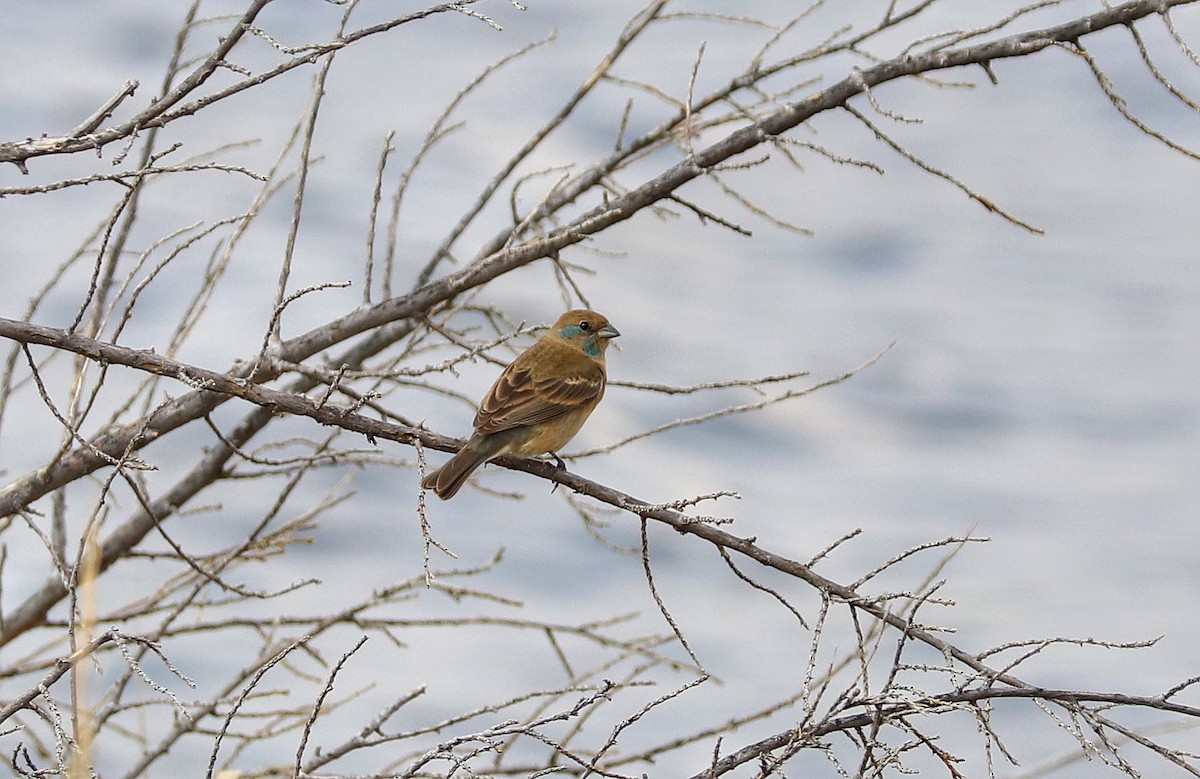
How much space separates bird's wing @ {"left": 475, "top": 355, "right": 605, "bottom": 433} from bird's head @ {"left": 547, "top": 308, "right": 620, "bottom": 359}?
10.5 inches

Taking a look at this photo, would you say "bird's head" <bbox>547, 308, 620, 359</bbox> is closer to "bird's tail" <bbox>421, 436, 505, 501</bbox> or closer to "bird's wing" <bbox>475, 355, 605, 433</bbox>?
"bird's wing" <bbox>475, 355, 605, 433</bbox>

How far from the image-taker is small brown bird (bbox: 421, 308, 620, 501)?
21.3 ft

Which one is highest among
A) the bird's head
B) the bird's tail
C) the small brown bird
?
the bird's head

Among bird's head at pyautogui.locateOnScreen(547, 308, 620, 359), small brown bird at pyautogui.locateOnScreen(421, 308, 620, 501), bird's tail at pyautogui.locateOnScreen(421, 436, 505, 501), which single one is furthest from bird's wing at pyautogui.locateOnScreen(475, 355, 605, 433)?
bird's head at pyautogui.locateOnScreen(547, 308, 620, 359)

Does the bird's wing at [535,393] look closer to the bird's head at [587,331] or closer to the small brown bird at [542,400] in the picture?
the small brown bird at [542,400]

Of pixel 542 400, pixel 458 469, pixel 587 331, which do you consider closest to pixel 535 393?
pixel 542 400

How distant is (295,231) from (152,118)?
151 centimetres

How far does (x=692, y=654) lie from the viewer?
4148 mm

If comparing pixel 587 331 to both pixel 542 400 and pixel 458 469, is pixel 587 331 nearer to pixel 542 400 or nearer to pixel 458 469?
pixel 542 400

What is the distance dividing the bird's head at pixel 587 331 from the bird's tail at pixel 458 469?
159cm

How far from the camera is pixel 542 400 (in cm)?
698

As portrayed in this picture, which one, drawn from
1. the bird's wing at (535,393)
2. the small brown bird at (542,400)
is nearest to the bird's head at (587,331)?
the small brown bird at (542,400)

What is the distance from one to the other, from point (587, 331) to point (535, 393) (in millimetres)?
1148

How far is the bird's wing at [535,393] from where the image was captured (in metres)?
6.69
